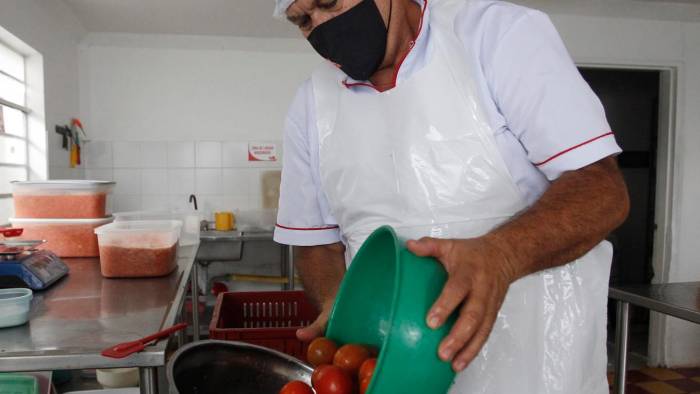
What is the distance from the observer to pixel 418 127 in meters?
0.99

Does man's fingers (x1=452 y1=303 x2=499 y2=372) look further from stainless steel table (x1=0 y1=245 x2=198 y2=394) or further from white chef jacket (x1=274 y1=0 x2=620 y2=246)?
stainless steel table (x1=0 y1=245 x2=198 y2=394)

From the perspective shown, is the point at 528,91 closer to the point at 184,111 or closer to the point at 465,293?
the point at 465,293

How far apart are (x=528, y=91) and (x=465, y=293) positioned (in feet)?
1.54

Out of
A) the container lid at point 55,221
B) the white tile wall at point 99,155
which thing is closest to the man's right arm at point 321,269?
the container lid at point 55,221

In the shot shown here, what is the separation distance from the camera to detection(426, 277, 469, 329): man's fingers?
535 mm

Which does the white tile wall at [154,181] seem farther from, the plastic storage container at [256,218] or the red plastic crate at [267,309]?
the red plastic crate at [267,309]

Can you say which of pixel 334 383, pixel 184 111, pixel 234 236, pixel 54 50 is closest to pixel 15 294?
pixel 334 383

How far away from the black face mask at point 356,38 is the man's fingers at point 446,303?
24.1 inches

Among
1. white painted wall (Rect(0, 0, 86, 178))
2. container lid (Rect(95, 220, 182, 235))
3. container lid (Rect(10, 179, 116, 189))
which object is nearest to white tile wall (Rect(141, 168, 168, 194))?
white painted wall (Rect(0, 0, 86, 178))

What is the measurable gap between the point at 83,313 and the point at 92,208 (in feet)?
2.85

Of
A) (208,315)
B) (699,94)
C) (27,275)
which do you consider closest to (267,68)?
(208,315)

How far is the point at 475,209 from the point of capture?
95 centimetres

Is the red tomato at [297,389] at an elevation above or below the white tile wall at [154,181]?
below

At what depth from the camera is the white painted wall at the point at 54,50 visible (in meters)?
2.80
